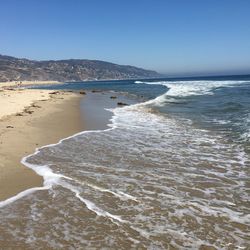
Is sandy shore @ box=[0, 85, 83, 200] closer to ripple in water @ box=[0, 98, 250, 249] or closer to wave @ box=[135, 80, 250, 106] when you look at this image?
ripple in water @ box=[0, 98, 250, 249]

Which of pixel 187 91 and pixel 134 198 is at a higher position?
pixel 134 198

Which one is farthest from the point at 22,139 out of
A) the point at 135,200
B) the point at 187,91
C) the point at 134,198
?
the point at 187,91

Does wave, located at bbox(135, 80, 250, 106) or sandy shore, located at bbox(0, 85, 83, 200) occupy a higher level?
sandy shore, located at bbox(0, 85, 83, 200)

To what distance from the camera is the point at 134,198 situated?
8.41m

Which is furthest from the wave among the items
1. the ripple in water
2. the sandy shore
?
the ripple in water

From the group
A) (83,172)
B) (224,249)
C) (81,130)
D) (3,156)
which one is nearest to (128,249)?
(224,249)

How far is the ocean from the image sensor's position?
21.1ft

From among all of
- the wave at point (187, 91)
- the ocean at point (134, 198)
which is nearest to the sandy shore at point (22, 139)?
the ocean at point (134, 198)

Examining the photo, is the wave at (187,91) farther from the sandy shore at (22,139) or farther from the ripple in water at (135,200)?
the ripple in water at (135,200)

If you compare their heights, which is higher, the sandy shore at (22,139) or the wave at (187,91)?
the sandy shore at (22,139)

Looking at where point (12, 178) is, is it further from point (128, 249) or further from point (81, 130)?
point (81, 130)

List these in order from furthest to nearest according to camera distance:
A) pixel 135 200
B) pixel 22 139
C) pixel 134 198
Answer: pixel 22 139
pixel 134 198
pixel 135 200

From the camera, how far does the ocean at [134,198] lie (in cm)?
643

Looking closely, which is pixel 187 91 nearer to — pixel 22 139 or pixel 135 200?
pixel 22 139
